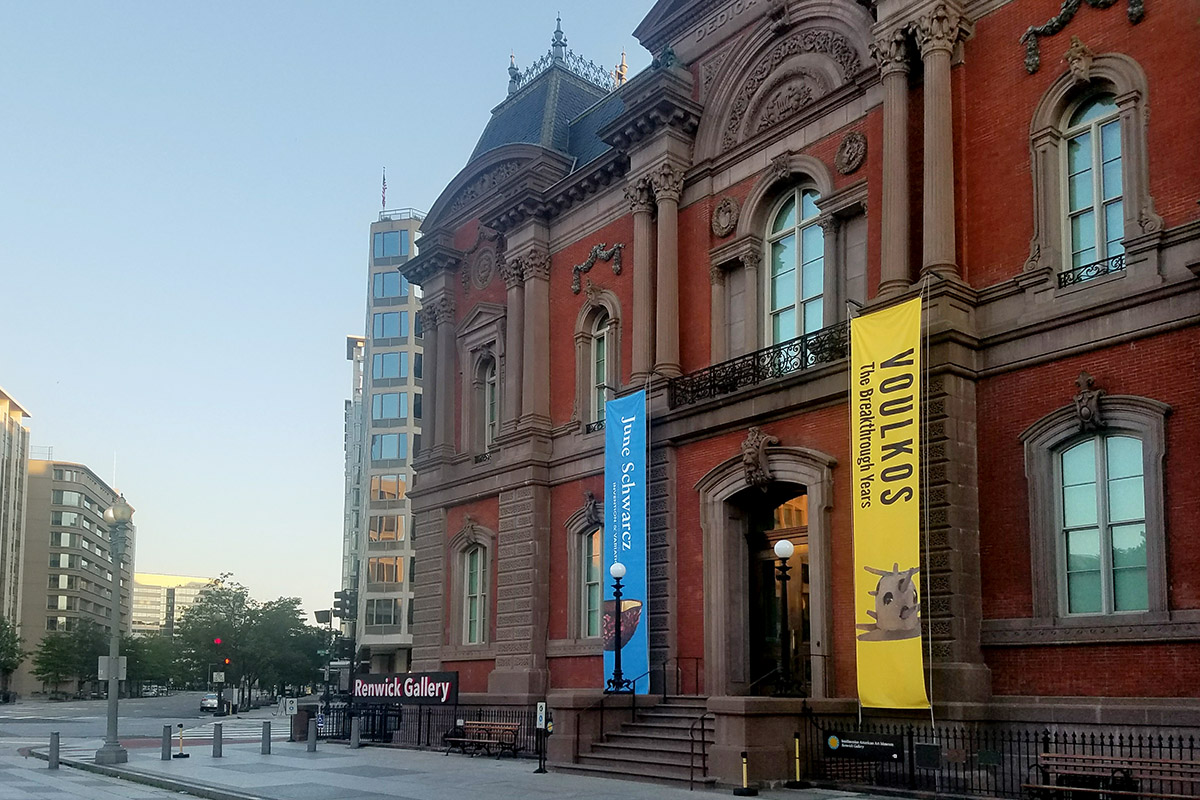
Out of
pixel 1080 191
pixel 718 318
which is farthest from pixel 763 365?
pixel 1080 191

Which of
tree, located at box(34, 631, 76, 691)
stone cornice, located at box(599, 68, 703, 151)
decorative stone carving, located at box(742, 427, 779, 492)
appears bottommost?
tree, located at box(34, 631, 76, 691)

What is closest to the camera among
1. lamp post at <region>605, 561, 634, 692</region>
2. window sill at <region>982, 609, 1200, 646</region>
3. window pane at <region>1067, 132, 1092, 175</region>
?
window sill at <region>982, 609, 1200, 646</region>

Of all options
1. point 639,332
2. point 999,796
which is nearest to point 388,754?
point 639,332

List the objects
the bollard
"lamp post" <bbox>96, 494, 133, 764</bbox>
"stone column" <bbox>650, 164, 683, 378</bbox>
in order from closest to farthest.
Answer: the bollard < "lamp post" <bbox>96, 494, 133, 764</bbox> < "stone column" <bbox>650, 164, 683, 378</bbox>

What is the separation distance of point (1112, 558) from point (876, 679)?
3.99m

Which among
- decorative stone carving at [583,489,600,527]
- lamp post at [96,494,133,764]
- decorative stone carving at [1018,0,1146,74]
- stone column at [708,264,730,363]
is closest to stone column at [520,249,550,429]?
decorative stone carving at [583,489,600,527]

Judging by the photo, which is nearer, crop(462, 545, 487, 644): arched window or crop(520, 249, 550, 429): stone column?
crop(520, 249, 550, 429): stone column

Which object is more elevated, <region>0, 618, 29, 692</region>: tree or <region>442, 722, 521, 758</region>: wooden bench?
<region>442, 722, 521, 758</region>: wooden bench

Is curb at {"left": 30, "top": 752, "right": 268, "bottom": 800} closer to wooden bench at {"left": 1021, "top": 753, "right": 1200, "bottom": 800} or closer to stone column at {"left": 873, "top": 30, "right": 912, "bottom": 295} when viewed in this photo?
wooden bench at {"left": 1021, "top": 753, "right": 1200, "bottom": 800}

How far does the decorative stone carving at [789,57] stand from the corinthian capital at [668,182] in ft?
4.04

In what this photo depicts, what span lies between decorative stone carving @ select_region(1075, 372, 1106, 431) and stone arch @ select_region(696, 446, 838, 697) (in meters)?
4.94

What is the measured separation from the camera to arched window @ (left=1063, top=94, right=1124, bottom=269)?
18.7m

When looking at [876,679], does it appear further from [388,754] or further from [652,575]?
[388,754]

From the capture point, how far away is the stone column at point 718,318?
25.6m
